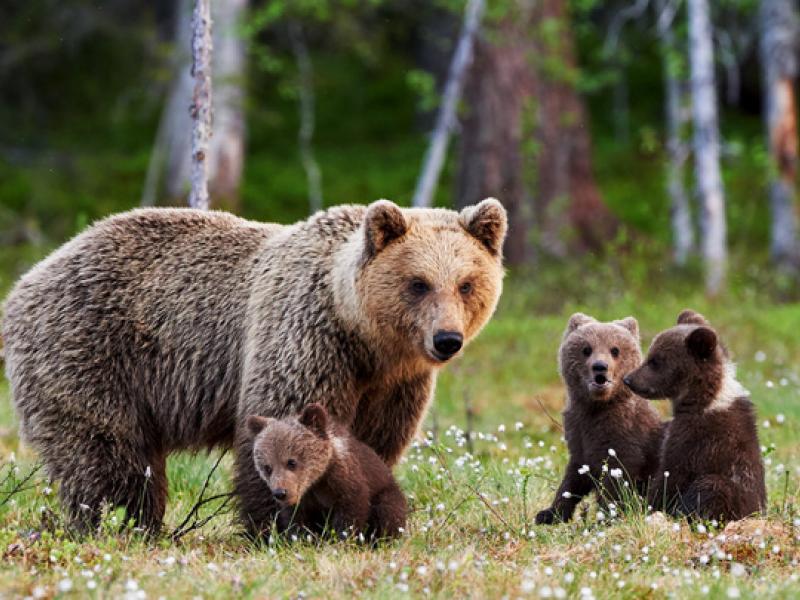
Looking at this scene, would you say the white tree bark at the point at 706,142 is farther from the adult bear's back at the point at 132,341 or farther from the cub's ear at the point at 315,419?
the cub's ear at the point at 315,419

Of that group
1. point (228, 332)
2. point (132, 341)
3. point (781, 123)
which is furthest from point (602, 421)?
point (781, 123)

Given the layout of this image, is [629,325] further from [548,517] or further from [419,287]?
[419,287]

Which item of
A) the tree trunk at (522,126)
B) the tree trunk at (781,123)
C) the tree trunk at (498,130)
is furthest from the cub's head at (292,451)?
the tree trunk at (781,123)

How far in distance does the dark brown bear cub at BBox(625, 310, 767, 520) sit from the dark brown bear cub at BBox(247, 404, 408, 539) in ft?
4.43

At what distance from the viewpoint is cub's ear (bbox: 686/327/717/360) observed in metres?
6.37

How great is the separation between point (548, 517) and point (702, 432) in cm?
100

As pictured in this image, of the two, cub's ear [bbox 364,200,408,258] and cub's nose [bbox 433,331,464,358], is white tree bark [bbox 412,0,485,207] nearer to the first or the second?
cub's ear [bbox 364,200,408,258]

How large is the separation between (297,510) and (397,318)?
3.51ft

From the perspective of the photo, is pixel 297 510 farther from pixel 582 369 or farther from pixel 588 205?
pixel 588 205

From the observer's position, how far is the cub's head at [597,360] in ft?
22.0

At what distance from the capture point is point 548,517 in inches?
272

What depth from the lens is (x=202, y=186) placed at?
9.36 metres

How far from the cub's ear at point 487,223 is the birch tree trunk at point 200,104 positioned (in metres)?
3.06

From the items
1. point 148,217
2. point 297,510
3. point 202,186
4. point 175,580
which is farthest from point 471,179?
point 175,580
